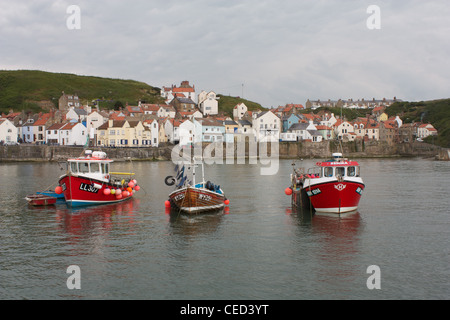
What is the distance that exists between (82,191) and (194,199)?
35.3 feet

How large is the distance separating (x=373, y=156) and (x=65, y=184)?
360 ft

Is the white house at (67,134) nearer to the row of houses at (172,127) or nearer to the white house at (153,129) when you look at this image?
the row of houses at (172,127)

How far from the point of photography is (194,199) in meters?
30.2

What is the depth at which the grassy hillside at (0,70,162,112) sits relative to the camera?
485 feet

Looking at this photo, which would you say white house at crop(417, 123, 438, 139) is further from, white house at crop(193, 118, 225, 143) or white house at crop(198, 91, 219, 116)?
Result: white house at crop(193, 118, 225, 143)

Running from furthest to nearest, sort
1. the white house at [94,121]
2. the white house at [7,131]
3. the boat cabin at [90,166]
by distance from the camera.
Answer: the white house at [94,121], the white house at [7,131], the boat cabin at [90,166]

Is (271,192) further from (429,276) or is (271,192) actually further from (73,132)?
(73,132)

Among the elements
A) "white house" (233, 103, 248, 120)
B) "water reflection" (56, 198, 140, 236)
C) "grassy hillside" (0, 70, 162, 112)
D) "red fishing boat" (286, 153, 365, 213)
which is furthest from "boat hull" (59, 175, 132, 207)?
"grassy hillside" (0, 70, 162, 112)

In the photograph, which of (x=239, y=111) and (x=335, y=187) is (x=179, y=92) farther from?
(x=335, y=187)

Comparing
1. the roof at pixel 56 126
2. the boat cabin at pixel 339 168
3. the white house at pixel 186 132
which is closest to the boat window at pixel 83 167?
the boat cabin at pixel 339 168

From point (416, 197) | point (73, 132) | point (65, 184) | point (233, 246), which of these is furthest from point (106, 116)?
point (233, 246)

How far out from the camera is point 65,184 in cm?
3534

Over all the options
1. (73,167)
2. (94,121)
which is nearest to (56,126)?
(94,121)

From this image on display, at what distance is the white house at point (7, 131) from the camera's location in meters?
106
